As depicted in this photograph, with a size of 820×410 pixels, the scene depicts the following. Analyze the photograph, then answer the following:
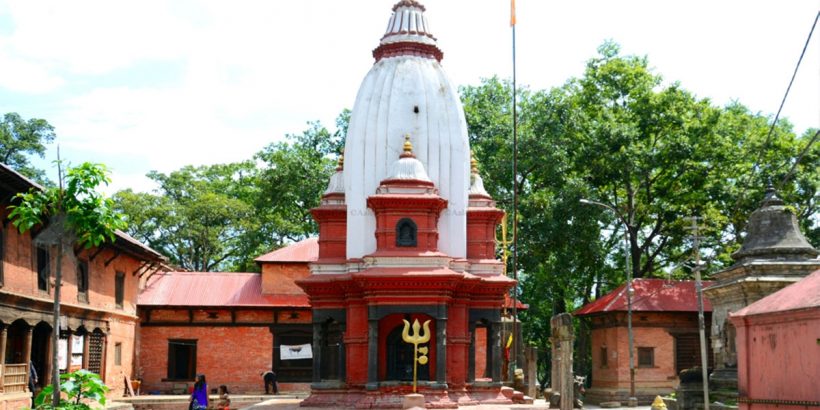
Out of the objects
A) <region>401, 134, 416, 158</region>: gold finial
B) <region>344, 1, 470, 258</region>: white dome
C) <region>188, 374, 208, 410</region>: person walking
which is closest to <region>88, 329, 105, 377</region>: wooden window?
<region>344, 1, 470, 258</region>: white dome

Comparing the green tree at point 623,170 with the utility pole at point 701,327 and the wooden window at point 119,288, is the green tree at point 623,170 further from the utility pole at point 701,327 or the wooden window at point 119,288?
the wooden window at point 119,288

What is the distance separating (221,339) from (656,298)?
1848cm

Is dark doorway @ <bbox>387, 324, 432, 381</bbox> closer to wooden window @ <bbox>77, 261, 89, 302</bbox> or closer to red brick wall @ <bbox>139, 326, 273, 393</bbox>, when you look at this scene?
wooden window @ <bbox>77, 261, 89, 302</bbox>

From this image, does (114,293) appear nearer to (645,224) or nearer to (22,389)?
(22,389)

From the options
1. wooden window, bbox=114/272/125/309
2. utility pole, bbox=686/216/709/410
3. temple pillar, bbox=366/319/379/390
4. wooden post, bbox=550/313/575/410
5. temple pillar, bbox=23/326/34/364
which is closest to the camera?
wooden post, bbox=550/313/575/410

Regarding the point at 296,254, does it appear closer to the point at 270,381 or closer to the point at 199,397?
the point at 270,381

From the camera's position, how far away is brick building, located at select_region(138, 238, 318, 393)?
37812mm

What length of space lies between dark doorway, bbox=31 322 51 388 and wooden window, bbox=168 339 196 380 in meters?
8.31

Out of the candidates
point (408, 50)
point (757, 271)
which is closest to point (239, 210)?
point (408, 50)

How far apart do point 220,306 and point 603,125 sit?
1903 centimetres

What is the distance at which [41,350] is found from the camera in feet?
98.4

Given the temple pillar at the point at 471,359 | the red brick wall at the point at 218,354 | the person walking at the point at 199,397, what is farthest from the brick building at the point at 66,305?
the temple pillar at the point at 471,359

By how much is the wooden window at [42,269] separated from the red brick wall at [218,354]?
10.7 m

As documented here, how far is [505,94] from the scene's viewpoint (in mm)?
48938
